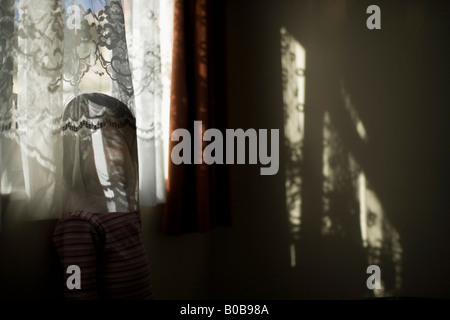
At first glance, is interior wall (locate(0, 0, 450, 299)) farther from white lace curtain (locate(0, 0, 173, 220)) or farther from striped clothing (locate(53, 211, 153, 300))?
white lace curtain (locate(0, 0, 173, 220))

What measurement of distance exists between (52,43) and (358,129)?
161 cm

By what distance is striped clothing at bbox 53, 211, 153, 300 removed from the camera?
1.18 metres

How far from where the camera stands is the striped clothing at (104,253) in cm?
118

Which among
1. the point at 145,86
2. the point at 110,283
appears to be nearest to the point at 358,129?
the point at 145,86

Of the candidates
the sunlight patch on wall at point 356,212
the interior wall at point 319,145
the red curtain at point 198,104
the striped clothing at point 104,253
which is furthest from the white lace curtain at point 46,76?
the sunlight patch on wall at point 356,212

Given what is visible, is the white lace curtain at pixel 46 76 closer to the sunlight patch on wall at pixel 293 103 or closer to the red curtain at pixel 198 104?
the red curtain at pixel 198 104

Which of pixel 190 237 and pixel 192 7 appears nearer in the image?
pixel 192 7

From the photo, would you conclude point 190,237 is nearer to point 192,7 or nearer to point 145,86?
point 145,86

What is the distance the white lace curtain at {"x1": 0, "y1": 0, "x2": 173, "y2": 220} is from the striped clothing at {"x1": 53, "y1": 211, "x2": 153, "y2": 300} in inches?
3.1

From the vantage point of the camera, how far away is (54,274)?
1.30 m

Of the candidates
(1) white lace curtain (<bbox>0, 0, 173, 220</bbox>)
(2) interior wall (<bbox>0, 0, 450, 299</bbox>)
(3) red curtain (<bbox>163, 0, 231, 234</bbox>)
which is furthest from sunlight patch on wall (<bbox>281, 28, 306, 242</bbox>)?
(1) white lace curtain (<bbox>0, 0, 173, 220</bbox>)

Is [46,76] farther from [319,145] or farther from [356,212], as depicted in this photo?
[356,212]

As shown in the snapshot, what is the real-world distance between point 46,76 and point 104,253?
1.81ft

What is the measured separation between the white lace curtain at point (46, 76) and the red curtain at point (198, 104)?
0.31m
